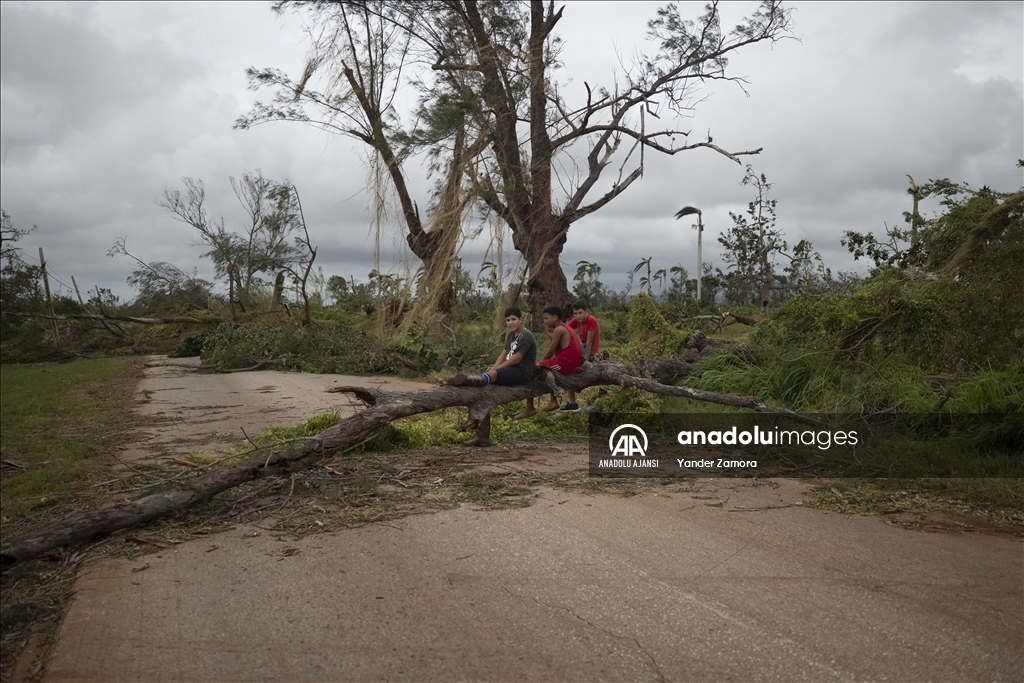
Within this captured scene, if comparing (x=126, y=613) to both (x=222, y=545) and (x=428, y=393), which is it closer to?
(x=222, y=545)

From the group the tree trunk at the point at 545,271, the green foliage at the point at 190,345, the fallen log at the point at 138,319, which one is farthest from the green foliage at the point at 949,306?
the green foliage at the point at 190,345

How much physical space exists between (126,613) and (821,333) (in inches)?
385

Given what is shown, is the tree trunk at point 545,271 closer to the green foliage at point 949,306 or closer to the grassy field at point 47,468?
the green foliage at point 949,306

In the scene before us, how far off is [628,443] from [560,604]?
4.88m

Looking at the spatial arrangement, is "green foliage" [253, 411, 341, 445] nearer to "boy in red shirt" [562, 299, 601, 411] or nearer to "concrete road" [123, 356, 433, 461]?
"concrete road" [123, 356, 433, 461]

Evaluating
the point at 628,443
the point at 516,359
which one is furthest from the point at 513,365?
the point at 628,443

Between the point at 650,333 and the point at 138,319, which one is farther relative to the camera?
the point at 138,319

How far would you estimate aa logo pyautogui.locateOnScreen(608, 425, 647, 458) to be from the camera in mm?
8523

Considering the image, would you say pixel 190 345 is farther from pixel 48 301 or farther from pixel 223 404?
pixel 223 404

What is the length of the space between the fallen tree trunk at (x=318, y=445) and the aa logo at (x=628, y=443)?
1.80 ft

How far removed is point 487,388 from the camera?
8.52 m

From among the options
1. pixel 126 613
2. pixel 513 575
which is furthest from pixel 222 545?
pixel 513 575

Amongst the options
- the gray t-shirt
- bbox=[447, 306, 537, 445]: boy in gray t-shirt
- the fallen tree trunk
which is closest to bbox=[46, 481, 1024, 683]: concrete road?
the fallen tree trunk

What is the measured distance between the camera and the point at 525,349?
8703 mm
